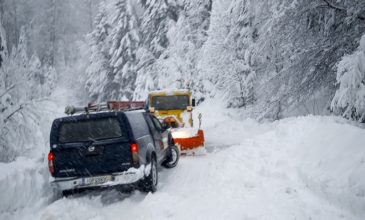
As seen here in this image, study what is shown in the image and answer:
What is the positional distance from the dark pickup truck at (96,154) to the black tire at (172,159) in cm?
312

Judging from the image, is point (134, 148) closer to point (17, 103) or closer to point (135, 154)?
point (135, 154)

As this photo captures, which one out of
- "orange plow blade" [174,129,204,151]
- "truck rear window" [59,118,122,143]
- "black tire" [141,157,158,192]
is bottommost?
"orange plow blade" [174,129,204,151]

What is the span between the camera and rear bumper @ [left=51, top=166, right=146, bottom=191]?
6.89 meters

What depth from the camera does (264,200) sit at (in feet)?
20.4

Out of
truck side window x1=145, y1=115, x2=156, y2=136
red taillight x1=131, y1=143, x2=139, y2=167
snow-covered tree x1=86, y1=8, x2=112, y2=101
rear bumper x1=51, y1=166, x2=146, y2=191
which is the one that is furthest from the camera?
snow-covered tree x1=86, y1=8, x2=112, y2=101

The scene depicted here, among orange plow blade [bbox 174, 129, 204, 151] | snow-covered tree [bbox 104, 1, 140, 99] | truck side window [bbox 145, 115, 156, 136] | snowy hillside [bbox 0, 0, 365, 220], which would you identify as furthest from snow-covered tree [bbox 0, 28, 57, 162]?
snow-covered tree [bbox 104, 1, 140, 99]

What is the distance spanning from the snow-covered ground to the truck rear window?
1.25m

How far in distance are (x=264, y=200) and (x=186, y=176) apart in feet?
10.3

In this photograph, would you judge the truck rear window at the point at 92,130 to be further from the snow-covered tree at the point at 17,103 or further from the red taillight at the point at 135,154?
the snow-covered tree at the point at 17,103

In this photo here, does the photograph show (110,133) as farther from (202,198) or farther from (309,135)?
(309,135)

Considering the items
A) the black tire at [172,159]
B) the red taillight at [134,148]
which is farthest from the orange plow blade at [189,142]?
the red taillight at [134,148]

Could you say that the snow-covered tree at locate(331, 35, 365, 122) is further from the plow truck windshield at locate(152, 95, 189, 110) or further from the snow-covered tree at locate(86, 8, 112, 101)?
the snow-covered tree at locate(86, 8, 112, 101)

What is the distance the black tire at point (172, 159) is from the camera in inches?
414

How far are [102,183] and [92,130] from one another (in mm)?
1103
